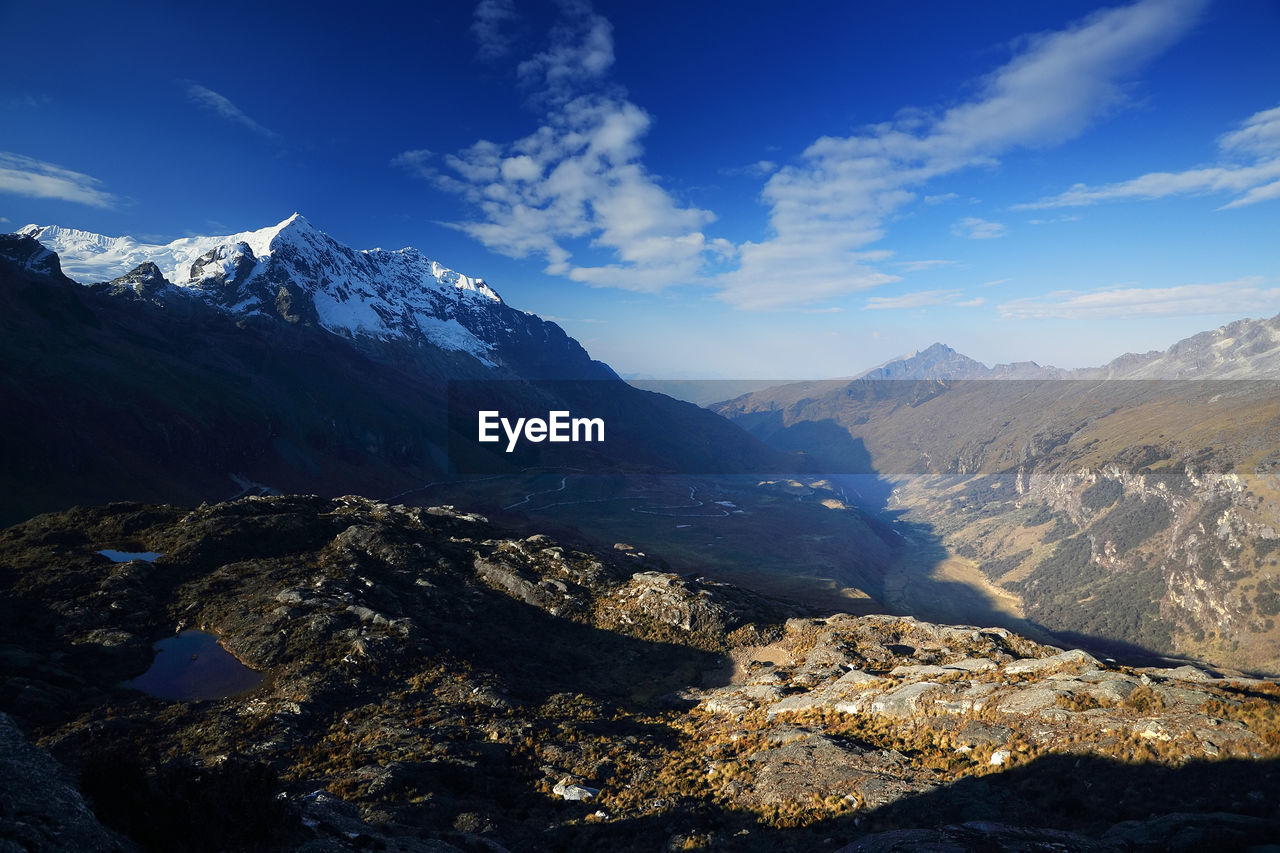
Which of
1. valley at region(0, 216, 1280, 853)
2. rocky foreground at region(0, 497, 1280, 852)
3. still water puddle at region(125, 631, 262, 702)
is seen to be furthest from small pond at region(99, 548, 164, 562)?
still water puddle at region(125, 631, 262, 702)

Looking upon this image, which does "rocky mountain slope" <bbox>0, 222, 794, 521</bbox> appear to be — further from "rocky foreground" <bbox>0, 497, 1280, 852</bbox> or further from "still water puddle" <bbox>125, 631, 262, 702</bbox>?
"still water puddle" <bbox>125, 631, 262, 702</bbox>

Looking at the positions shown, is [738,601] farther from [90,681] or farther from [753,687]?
[90,681]

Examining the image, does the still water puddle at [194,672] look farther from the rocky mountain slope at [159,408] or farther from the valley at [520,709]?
the rocky mountain slope at [159,408]

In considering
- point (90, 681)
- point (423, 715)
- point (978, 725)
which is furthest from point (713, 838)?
point (90, 681)

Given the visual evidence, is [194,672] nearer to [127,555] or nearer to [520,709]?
[127,555]

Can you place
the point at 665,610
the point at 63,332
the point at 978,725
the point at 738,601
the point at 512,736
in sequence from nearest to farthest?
the point at 978,725, the point at 512,736, the point at 665,610, the point at 738,601, the point at 63,332

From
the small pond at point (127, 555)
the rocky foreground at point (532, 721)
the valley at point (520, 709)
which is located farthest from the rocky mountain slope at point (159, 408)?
the rocky foreground at point (532, 721)
